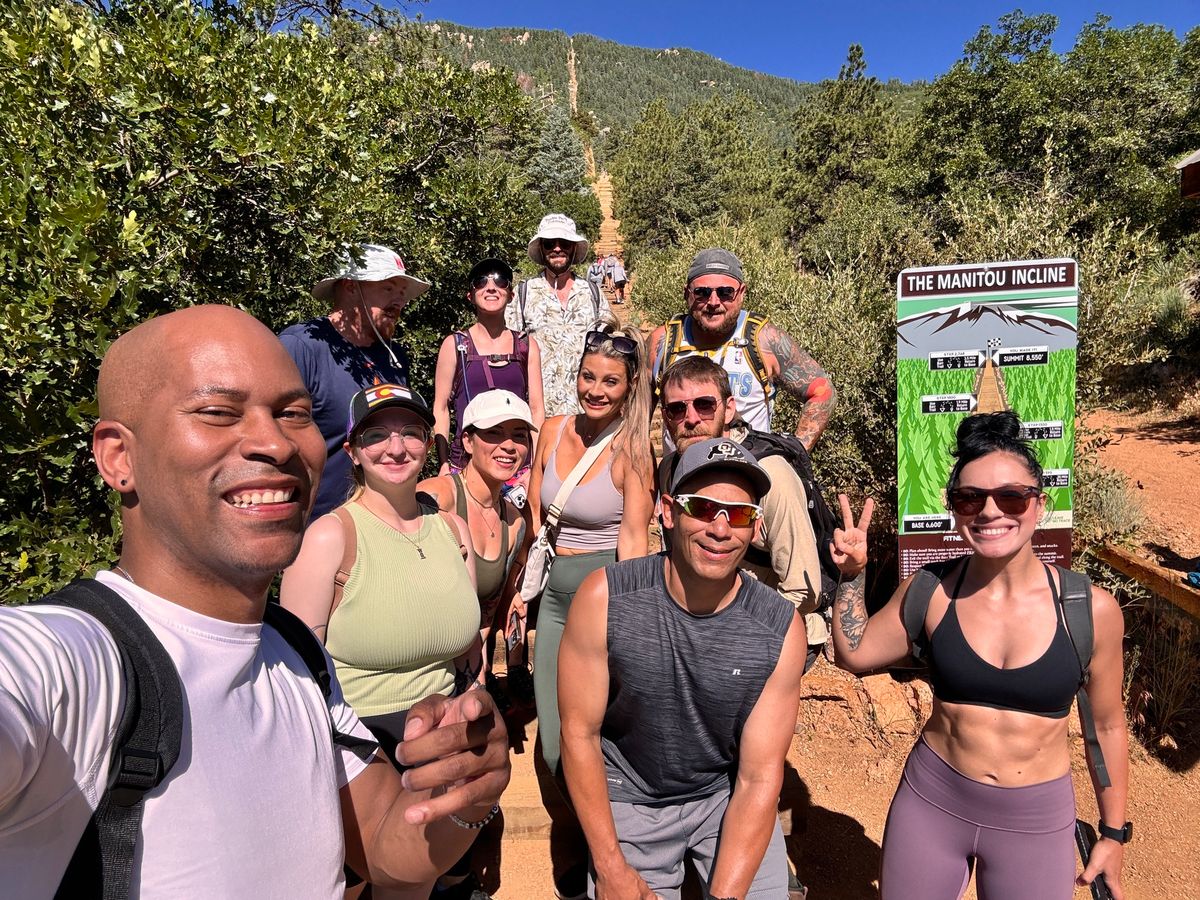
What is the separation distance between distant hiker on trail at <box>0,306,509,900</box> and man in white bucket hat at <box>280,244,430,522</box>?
67.7 inches

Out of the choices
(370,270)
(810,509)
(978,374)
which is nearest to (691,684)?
(810,509)

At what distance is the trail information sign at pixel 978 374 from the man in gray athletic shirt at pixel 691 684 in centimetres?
217

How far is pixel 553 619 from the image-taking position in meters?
3.09

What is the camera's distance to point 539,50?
121 m

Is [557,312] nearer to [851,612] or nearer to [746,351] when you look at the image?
[746,351]

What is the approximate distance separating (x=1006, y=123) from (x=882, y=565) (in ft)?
52.4

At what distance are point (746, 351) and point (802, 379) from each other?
346 mm

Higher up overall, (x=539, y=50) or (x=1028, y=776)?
(x=539, y=50)

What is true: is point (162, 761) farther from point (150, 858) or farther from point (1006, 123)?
point (1006, 123)

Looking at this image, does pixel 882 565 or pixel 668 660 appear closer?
pixel 668 660

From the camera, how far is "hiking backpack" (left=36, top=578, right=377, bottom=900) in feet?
2.67

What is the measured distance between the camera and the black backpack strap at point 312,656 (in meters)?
1.25

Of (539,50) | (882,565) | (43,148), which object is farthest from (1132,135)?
(539,50)

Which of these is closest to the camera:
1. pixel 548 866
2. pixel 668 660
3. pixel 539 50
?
pixel 668 660
